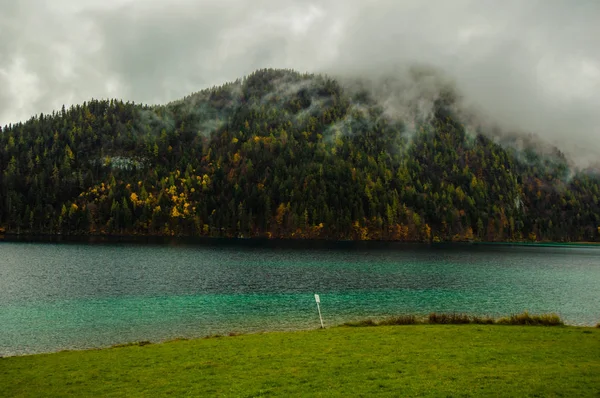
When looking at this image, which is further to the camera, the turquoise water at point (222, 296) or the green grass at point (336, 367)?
the turquoise water at point (222, 296)

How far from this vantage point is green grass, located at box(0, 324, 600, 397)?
15.2 meters

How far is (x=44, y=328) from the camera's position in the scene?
36.7 metres

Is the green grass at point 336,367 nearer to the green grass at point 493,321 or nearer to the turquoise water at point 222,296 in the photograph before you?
the green grass at point 493,321

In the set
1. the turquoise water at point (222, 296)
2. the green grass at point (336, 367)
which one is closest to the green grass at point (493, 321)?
the green grass at point (336, 367)

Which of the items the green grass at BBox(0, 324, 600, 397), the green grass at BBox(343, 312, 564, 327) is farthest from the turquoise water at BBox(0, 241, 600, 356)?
the green grass at BBox(0, 324, 600, 397)

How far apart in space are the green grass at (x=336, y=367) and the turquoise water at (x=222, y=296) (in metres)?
12.3

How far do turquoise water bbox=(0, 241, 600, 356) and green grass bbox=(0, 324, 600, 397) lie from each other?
12.3m

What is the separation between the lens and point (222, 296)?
55.6 metres

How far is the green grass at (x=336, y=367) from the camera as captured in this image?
49.9 ft

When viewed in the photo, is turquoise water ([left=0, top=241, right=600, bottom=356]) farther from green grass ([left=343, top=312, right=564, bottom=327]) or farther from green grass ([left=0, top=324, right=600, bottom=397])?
green grass ([left=0, top=324, right=600, bottom=397])

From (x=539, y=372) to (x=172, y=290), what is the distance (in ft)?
174

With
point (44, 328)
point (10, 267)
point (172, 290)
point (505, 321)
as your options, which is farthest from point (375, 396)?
point (10, 267)

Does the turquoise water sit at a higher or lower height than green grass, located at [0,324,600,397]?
lower

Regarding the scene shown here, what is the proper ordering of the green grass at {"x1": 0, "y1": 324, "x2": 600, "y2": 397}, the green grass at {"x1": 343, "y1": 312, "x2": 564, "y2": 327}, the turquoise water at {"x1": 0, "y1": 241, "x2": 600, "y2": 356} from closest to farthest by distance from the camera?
the green grass at {"x1": 0, "y1": 324, "x2": 600, "y2": 397}, the green grass at {"x1": 343, "y1": 312, "x2": 564, "y2": 327}, the turquoise water at {"x1": 0, "y1": 241, "x2": 600, "y2": 356}
